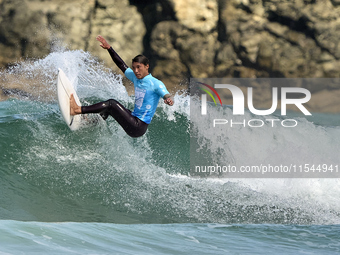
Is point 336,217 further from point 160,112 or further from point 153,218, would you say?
point 160,112

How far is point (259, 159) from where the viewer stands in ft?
24.4

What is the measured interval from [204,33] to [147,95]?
38.6 ft

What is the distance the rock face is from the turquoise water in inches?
358

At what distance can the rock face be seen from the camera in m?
15.6

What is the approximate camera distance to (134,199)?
197 inches

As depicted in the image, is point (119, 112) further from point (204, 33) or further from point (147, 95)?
point (204, 33)

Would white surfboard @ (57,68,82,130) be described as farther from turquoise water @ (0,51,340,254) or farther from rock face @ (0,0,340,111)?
rock face @ (0,0,340,111)

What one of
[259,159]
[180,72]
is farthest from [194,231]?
[180,72]

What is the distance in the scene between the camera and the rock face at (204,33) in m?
15.6

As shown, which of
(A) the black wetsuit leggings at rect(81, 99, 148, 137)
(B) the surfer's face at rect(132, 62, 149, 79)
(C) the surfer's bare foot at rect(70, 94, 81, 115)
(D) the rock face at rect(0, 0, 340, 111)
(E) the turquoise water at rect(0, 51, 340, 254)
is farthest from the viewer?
(D) the rock face at rect(0, 0, 340, 111)

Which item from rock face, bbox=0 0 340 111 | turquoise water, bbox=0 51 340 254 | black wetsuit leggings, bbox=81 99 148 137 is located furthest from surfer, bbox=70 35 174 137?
rock face, bbox=0 0 340 111

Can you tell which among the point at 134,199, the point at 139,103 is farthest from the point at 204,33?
the point at 134,199

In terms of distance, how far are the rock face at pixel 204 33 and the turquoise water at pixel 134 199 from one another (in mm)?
9090

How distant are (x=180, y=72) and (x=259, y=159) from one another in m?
9.48
